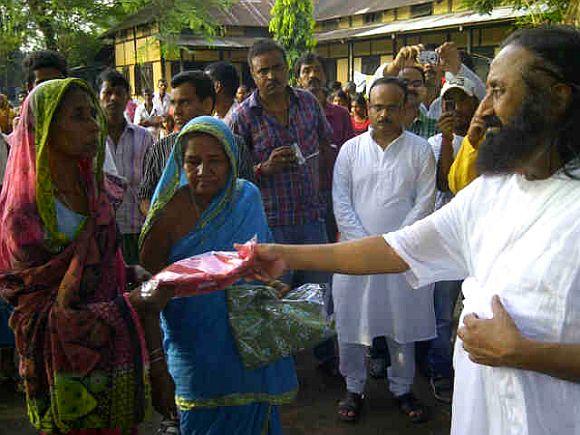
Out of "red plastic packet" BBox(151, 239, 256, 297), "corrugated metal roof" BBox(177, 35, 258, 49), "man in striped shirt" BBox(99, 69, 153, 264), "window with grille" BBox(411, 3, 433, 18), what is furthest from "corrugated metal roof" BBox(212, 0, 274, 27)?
"red plastic packet" BBox(151, 239, 256, 297)

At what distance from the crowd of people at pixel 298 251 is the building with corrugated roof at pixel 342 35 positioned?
32.9ft

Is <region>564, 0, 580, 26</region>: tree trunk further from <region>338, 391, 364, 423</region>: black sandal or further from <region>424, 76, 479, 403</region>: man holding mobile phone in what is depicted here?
<region>338, 391, 364, 423</region>: black sandal

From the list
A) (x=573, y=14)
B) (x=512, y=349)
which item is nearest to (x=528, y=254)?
(x=512, y=349)

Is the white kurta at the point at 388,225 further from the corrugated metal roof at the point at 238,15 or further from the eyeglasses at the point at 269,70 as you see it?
the corrugated metal roof at the point at 238,15

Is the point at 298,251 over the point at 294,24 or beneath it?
beneath

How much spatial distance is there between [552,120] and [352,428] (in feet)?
8.50

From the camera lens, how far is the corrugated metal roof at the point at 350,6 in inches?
710

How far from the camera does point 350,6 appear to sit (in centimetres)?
2097

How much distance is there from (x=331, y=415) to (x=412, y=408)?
50 cm

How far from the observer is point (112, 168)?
373 cm

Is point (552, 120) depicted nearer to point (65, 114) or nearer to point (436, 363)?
point (65, 114)

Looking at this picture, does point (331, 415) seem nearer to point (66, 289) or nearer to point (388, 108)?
point (388, 108)

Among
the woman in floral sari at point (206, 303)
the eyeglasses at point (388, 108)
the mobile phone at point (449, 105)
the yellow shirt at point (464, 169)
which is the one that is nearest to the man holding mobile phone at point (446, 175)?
the mobile phone at point (449, 105)

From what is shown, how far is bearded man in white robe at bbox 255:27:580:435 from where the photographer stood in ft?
4.78
